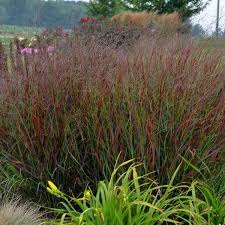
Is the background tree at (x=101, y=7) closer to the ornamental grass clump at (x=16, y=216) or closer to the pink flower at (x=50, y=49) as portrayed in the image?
the pink flower at (x=50, y=49)

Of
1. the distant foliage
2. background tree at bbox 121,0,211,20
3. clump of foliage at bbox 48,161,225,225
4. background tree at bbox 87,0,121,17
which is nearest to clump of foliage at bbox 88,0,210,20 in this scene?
background tree at bbox 121,0,211,20

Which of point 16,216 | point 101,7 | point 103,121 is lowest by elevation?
point 16,216

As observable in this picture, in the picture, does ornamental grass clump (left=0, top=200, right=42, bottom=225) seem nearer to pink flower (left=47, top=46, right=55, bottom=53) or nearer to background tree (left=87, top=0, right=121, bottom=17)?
pink flower (left=47, top=46, right=55, bottom=53)

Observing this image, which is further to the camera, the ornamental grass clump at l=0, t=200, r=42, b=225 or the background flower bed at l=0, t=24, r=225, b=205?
the background flower bed at l=0, t=24, r=225, b=205

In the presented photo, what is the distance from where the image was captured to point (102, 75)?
12.8 feet

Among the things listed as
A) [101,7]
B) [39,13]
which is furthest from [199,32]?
[101,7]

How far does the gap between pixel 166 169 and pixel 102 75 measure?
937mm

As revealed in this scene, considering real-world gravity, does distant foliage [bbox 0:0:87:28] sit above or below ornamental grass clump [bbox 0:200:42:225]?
above

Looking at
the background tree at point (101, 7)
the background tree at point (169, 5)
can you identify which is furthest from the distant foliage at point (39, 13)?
the background tree at point (101, 7)

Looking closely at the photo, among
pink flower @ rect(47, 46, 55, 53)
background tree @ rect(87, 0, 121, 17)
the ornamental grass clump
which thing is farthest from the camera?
background tree @ rect(87, 0, 121, 17)

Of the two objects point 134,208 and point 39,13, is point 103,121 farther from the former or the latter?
point 39,13

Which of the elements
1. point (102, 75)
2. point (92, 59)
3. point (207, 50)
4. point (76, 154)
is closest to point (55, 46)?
point (92, 59)

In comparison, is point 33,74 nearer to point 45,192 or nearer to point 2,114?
point 2,114

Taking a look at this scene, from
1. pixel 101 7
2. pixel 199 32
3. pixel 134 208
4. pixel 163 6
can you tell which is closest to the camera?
pixel 134 208
